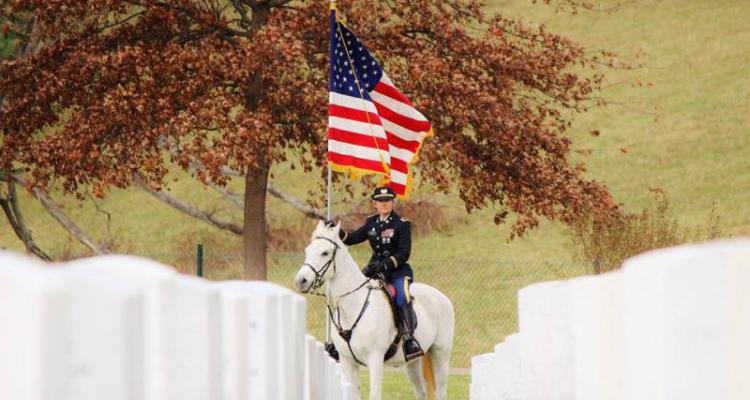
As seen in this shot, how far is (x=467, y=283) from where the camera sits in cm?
2831

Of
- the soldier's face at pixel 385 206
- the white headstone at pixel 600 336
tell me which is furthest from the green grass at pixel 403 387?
the white headstone at pixel 600 336

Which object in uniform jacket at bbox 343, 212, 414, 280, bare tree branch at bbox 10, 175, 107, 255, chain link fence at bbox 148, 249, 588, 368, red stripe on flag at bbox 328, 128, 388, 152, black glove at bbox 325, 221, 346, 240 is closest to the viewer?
black glove at bbox 325, 221, 346, 240

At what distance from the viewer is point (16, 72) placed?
1834cm

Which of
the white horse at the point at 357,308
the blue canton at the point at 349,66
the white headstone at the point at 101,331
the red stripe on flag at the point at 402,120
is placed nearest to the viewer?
the white headstone at the point at 101,331

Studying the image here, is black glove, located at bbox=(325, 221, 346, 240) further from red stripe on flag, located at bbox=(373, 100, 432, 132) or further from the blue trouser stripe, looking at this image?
red stripe on flag, located at bbox=(373, 100, 432, 132)

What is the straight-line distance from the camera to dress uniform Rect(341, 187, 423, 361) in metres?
12.6

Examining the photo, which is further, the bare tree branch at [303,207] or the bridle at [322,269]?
the bare tree branch at [303,207]

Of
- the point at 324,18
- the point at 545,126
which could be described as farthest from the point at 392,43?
the point at 545,126

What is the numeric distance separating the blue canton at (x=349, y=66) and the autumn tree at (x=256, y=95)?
108 cm

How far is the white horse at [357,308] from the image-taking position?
11.8 meters

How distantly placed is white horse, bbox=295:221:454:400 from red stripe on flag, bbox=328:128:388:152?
215 centimetres

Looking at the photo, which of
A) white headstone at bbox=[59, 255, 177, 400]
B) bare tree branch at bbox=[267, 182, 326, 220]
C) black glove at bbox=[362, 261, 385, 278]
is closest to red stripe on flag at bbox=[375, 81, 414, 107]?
black glove at bbox=[362, 261, 385, 278]

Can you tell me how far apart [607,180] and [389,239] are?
1082 inches

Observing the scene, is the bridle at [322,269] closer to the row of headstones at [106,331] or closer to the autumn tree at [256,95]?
the autumn tree at [256,95]
